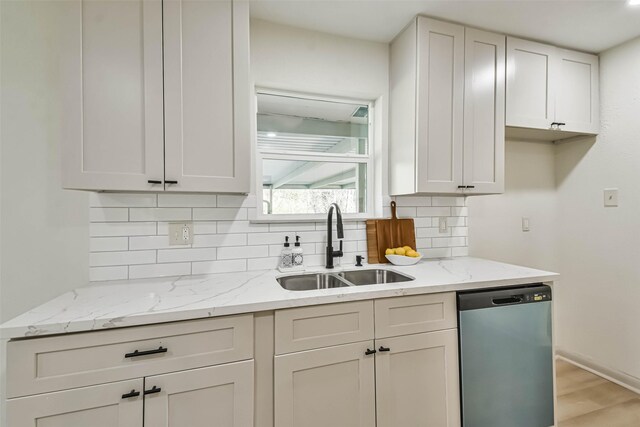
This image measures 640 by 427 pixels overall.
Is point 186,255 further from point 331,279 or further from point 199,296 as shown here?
point 331,279

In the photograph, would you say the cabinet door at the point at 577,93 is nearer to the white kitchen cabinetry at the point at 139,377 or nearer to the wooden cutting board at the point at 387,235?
the wooden cutting board at the point at 387,235

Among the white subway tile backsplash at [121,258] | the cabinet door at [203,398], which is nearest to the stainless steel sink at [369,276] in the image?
the cabinet door at [203,398]

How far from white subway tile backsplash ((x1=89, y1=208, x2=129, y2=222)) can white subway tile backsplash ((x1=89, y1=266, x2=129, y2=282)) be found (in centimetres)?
26

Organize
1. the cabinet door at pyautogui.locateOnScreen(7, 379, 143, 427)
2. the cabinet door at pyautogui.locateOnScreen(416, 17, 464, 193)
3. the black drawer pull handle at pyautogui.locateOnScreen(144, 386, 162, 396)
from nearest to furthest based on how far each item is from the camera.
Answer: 1. the cabinet door at pyautogui.locateOnScreen(7, 379, 143, 427)
2. the black drawer pull handle at pyautogui.locateOnScreen(144, 386, 162, 396)
3. the cabinet door at pyautogui.locateOnScreen(416, 17, 464, 193)

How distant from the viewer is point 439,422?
1.47 m

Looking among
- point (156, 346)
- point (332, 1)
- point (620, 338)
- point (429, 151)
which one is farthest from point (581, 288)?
point (156, 346)

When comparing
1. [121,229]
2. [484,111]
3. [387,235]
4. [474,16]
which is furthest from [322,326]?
[474,16]

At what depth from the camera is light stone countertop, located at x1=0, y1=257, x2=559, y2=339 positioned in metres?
1.03

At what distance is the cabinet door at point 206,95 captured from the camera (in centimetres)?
140

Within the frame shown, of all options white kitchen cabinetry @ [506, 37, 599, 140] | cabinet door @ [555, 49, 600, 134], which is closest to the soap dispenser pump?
white kitchen cabinetry @ [506, 37, 599, 140]

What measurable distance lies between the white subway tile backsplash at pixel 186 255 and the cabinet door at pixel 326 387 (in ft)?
2.57

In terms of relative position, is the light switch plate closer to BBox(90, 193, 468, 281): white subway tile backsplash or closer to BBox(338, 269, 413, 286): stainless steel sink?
BBox(90, 193, 468, 281): white subway tile backsplash

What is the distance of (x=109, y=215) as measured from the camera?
1589 millimetres

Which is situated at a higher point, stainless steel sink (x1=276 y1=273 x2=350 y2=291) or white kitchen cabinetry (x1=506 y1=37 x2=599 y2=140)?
white kitchen cabinetry (x1=506 y1=37 x2=599 y2=140)
